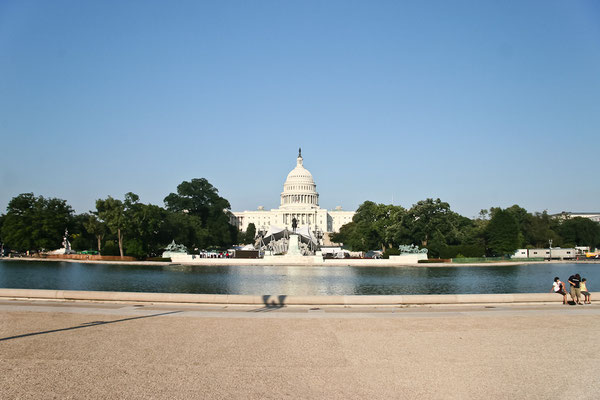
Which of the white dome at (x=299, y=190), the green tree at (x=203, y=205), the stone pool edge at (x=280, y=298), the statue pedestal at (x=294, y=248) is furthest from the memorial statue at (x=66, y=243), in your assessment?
the white dome at (x=299, y=190)

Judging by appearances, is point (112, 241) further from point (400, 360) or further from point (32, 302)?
point (400, 360)

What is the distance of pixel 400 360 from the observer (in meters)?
10.4

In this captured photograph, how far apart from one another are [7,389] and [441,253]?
7235 cm

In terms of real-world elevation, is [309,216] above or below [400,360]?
above

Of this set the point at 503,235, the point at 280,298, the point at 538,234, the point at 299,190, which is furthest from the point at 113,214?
the point at 299,190

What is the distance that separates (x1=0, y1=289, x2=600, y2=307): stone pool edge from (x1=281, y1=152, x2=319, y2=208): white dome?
157 metres

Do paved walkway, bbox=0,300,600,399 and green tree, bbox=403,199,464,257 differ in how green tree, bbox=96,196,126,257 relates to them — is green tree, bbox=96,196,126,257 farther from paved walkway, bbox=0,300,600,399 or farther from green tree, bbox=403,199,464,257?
paved walkway, bbox=0,300,600,399

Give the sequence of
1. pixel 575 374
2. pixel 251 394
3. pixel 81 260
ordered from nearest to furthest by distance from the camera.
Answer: pixel 251 394 < pixel 575 374 < pixel 81 260

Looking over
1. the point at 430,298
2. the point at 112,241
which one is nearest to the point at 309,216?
the point at 112,241

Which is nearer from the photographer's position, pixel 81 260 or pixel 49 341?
pixel 49 341

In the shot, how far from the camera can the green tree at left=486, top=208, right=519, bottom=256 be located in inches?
3209

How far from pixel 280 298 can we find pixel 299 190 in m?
160

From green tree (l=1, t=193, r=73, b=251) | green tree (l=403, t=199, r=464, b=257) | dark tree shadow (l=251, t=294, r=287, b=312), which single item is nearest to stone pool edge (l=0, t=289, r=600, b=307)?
dark tree shadow (l=251, t=294, r=287, b=312)

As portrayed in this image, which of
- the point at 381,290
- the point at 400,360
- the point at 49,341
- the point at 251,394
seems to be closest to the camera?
the point at 251,394
